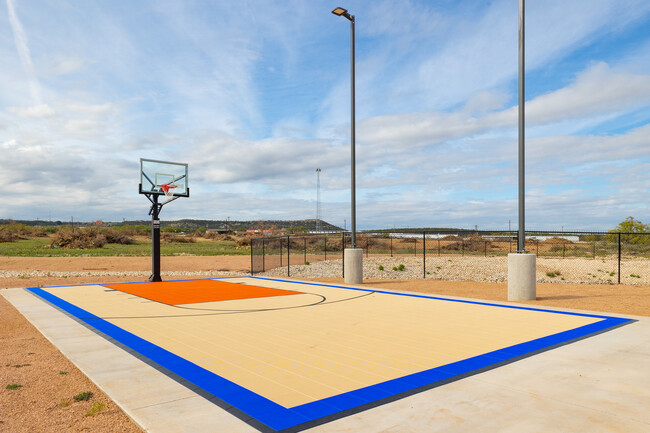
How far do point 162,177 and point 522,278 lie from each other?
562 inches

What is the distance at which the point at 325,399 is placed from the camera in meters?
4.27

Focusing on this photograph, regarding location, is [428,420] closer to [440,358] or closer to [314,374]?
[314,374]

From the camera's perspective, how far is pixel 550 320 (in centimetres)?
849

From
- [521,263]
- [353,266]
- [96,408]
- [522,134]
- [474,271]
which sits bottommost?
[474,271]

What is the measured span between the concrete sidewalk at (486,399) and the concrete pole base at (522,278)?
5.01 metres

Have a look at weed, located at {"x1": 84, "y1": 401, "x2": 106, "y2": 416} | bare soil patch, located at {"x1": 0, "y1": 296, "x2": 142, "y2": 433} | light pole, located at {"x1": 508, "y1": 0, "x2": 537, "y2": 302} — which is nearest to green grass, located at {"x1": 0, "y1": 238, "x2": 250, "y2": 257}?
light pole, located at {"x1": 508, "y1": 0, "x2": 537, "y2": 302}

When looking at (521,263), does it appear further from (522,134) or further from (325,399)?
(325,399)

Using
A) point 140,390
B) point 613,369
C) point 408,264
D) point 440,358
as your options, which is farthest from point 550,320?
point 408,264

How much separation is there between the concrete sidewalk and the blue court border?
0.14 metres

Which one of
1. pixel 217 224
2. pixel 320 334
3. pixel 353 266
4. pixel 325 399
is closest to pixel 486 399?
pixel 325 399

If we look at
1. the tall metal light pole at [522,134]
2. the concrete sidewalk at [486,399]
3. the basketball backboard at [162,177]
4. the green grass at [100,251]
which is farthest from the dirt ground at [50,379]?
the green grass at [100,251]

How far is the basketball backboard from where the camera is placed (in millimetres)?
18250

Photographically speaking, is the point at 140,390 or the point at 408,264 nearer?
the point at 140,390

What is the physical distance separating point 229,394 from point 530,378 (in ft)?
10.4
